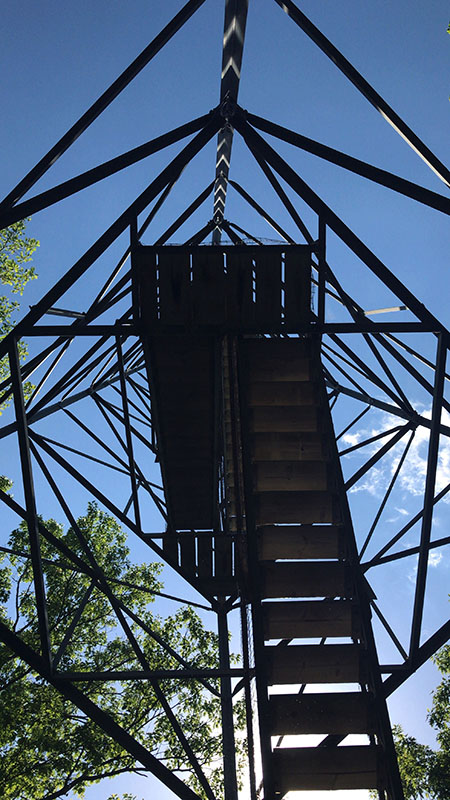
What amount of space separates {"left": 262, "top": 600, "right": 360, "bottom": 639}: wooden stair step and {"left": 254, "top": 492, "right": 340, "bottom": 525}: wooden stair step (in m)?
1.11

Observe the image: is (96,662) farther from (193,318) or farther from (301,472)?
(193,318)

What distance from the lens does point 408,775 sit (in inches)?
549

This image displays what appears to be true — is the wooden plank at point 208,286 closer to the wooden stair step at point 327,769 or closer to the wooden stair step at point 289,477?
the wooden stair step at point 289,477

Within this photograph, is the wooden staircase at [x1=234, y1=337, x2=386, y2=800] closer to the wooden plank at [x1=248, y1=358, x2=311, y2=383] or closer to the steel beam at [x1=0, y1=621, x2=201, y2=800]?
the wooden plank at [x1=248, y1=358, x2=311, y2=383]

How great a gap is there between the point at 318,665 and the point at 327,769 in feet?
3.18

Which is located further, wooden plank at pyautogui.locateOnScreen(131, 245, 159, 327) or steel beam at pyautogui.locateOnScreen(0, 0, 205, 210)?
wooden plank at pyautogui.locateOnScreen(131, 245, 159, 327)

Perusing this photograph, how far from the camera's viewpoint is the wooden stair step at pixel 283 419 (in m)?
8.34

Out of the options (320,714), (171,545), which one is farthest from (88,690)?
(320,714)

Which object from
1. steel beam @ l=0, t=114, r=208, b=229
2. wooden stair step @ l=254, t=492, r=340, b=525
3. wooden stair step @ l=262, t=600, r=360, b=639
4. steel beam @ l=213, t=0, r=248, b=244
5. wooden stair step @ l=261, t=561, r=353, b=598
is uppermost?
steel beam @ l=213, t=0, r=248, b=244

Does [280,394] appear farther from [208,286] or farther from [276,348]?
[208,286]

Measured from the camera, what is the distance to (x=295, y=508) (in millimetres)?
8219

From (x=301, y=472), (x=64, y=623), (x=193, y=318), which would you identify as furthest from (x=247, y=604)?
(x=64, y=623)

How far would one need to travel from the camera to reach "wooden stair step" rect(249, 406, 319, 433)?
834 cm

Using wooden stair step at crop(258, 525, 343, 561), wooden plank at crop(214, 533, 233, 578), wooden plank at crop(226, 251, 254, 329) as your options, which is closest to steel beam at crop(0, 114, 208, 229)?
wooden plank at crop(226, 251, 254, 329)
